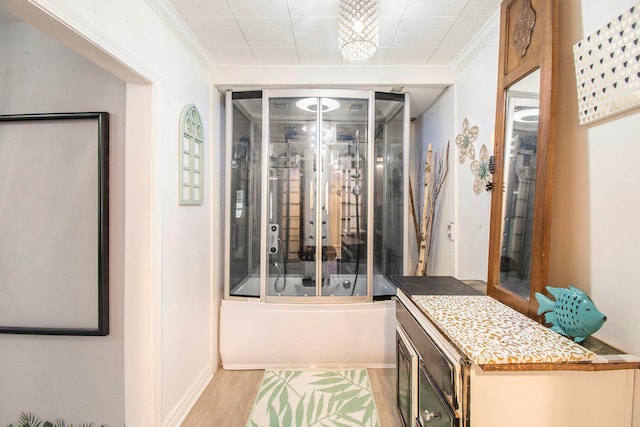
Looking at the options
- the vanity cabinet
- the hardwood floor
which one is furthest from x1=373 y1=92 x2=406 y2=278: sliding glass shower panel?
the vanity cabinet

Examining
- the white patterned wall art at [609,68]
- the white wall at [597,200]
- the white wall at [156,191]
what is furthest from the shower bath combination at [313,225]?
the white patterned wall art at [609,68]

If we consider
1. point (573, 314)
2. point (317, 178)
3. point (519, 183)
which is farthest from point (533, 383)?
point (317, 178)

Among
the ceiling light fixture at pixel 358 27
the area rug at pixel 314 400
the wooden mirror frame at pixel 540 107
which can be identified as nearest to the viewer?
the wooden mirror frame at pixel 540 107

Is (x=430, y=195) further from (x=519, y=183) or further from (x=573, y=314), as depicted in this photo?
(x=573, y=314)

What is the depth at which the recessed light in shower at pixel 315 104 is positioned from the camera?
2426 millimetres

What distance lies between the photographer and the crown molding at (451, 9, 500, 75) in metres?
1.61

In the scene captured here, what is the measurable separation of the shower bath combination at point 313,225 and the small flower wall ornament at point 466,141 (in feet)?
1.75

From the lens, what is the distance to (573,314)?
34.5 inches

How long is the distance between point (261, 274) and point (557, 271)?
2.00 m

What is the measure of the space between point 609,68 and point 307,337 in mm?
2323

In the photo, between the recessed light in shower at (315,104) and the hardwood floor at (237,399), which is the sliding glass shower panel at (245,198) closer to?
the recessed light in shower at (315,104)

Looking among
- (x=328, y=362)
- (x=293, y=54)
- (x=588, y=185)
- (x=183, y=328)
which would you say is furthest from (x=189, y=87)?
(x=328, y=362)

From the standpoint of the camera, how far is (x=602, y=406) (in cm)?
83

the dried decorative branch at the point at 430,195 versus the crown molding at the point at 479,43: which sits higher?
the crown molding at the point at 479,43
